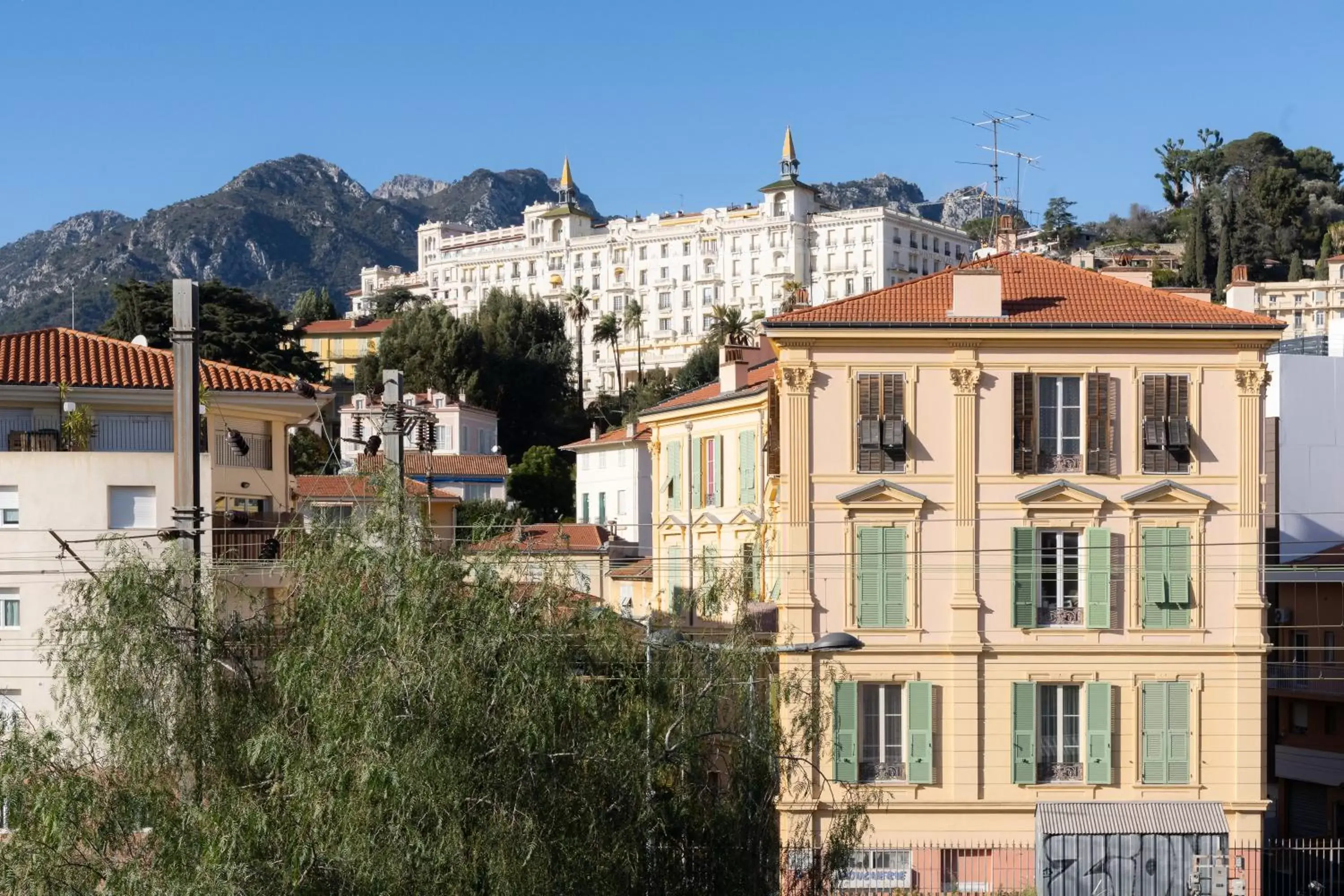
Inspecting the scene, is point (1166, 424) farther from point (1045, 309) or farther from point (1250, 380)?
point (1045, 309)

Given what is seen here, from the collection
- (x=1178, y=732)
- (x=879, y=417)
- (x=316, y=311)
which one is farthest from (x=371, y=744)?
(x=316, y=311)

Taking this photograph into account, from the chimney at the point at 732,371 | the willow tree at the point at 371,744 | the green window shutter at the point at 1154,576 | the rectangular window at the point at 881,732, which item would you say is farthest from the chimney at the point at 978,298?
the willow tree at the point at 371,744

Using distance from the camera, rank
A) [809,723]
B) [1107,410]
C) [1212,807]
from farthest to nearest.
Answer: [1107,410] < [1212,807] < [809,723]

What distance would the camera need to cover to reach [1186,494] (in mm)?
38156

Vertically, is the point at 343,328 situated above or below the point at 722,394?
above

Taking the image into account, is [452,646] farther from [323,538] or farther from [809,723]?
[809,723]

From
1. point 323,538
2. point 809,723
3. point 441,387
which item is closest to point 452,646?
point 323,538

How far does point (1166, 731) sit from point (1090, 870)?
434 cm

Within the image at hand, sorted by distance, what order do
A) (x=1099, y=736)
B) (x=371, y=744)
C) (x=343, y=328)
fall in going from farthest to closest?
1. (x=343, y=328)
2. (x=1099, y=736)
3. (x=371, y=744)

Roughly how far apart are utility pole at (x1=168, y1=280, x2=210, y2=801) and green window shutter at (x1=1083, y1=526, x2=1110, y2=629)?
20.1 m

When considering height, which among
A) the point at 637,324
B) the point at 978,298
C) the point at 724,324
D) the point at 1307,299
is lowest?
the point at 978,298

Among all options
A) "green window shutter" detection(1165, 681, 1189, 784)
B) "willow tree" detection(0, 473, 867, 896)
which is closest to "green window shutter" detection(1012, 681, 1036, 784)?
"green window shutter" detection(1165, 681, 1189, 784)

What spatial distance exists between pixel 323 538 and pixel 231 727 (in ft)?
8.97

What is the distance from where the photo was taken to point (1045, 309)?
39.5 meters
